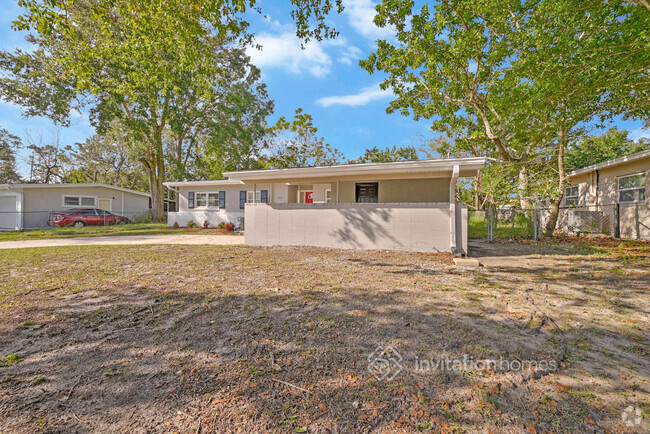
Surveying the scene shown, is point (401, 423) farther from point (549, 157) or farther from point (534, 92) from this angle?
point (549, 157)

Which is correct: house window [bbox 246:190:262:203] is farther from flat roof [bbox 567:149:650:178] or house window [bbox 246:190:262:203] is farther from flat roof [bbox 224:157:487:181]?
flat roof [bbox 567:149:650:178]

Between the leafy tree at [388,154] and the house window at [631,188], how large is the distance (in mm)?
13364

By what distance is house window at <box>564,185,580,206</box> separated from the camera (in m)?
13.1

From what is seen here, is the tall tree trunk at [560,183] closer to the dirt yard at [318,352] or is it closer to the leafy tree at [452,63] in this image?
the leafy tree at [452,63]

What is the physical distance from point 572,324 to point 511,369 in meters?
1.52

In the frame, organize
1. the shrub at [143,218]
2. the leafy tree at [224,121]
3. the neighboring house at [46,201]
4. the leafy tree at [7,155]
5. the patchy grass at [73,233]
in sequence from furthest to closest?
the leafy tree at [7,155] → the shrub at [143,218] → the leafy tree at [224,121] → the neighboring house at [46,201] → the patchy grass at [73,233]

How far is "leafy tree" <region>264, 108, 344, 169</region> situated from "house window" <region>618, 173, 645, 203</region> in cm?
1683

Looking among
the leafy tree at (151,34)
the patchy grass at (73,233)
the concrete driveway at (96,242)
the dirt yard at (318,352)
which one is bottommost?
the dirt yard at (318,352)

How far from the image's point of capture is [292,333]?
8.52 ft

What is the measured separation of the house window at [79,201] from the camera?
17.4 meters

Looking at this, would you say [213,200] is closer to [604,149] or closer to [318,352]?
[318,352]

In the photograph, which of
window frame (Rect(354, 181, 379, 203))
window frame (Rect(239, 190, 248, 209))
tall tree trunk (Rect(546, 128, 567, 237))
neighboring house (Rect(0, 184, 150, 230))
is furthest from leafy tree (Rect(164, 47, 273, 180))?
tall tree trunk (Rect(546, 128, 567, 237))

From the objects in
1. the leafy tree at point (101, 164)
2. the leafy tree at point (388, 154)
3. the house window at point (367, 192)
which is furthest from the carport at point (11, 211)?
the leafy tree at point (388, 154)

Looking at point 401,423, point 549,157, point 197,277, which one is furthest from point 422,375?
point 549,157
